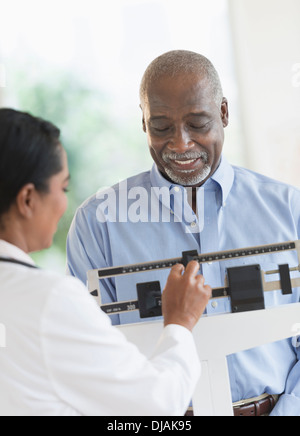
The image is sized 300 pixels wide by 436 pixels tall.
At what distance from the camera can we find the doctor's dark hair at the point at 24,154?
1055 millimetres

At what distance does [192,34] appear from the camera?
13.5 ft

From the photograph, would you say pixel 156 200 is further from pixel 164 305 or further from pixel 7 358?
pixel 7 358

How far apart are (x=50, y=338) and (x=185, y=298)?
0.33 metres

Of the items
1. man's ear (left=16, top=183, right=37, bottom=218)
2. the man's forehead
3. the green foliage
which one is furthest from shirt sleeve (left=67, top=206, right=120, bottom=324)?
the green foliage

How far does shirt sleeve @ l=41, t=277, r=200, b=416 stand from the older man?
0.53m

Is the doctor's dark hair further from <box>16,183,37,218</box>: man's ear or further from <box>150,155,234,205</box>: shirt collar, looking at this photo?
<box>150,155,234,205</box>: shirt collar

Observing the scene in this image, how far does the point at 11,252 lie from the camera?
43.5 inches

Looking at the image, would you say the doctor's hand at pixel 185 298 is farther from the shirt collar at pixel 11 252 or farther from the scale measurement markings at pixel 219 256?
the shirt collar at pixel 11 252

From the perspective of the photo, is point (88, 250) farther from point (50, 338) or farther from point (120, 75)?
point (120, 75)

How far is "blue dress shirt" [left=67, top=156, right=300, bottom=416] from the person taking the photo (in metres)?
1.57

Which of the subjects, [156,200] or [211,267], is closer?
[211,267]

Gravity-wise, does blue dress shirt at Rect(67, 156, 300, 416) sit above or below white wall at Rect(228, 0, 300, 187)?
below
